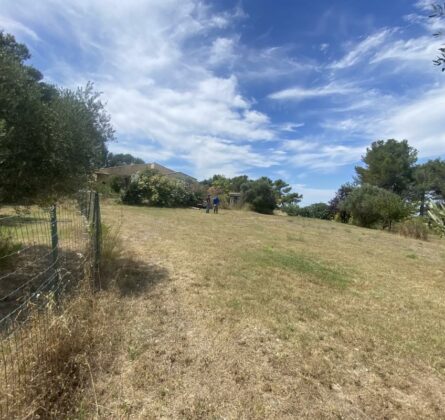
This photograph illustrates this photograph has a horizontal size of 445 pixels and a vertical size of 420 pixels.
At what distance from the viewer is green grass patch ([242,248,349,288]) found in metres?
6.22

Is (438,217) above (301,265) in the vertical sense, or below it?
above

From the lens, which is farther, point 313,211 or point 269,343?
point 313,211

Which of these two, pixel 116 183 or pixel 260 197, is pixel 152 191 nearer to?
pixel 116 183

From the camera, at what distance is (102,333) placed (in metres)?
3.31

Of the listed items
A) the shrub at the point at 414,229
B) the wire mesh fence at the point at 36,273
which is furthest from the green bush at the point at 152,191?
the shrub at the point at 414,229

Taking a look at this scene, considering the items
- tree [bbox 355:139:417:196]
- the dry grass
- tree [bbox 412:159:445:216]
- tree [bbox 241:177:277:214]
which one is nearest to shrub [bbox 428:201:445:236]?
the dry grass

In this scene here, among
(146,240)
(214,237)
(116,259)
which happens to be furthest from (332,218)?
(116,259)

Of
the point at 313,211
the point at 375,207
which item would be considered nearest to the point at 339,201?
the point at 313,211

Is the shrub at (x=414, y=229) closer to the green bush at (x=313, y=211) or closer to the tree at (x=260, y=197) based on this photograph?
the green bush at (x=313, y=211)

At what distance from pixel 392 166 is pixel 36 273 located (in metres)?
38.0

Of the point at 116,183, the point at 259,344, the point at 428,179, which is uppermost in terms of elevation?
the point at 428,179

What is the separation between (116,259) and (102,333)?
2.85m

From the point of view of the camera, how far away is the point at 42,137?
4.61m

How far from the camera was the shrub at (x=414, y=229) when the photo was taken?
656 inches
